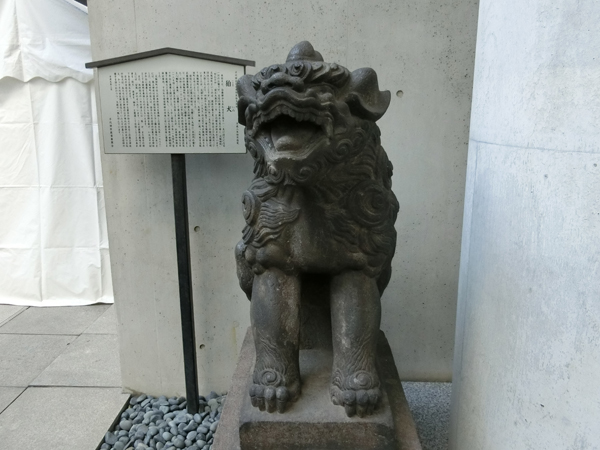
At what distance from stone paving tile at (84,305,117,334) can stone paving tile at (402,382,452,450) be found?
83.3 inches

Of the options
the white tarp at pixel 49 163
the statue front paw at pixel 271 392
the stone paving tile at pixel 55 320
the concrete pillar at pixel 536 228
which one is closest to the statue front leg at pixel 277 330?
the statue front paw at pixel 271 392

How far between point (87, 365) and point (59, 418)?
0.55 m

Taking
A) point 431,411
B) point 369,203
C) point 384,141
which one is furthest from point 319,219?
point 431,411

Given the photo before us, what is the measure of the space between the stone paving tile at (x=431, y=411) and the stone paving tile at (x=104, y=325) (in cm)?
211

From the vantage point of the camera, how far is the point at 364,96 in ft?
4.39

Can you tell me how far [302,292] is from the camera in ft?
5.59

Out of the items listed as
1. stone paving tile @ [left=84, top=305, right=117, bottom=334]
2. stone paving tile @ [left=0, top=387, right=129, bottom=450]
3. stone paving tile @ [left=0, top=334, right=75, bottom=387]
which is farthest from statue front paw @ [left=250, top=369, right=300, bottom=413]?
stone paving tile @ [left=84, top=305, right=117, bottom=334]

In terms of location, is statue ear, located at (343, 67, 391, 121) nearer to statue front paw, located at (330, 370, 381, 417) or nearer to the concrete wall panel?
statue front paw, located at (330, 370, 381, 417)

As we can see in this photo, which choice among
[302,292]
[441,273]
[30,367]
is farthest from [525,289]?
[30,367]

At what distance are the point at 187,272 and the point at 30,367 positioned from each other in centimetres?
140

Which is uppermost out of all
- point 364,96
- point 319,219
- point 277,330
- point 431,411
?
point 364,96

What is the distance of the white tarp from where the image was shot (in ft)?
11.3

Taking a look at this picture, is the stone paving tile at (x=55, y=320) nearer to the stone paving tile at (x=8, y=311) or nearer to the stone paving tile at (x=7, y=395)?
the stone paving tile at (x=8, y=311)

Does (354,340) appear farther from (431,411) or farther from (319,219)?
(431,411)
